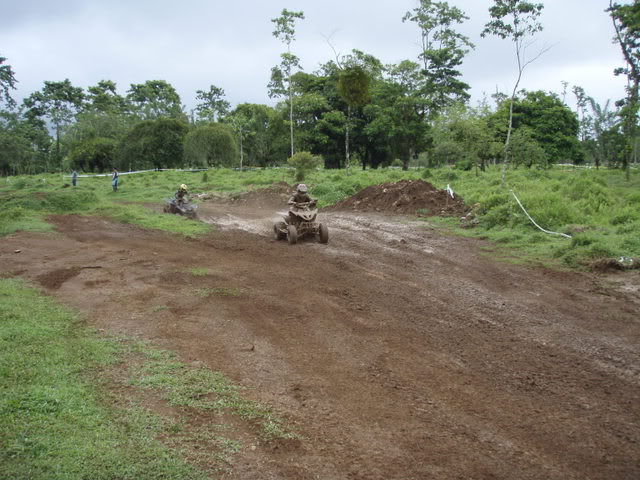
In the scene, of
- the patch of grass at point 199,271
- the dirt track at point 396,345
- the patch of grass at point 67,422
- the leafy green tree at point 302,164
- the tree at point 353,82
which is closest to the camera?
the patch of grass at point 67,422

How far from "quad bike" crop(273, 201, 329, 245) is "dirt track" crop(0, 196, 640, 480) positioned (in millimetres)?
1156

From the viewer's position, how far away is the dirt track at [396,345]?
374 cm

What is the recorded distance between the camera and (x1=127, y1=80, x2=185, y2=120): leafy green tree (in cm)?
6900

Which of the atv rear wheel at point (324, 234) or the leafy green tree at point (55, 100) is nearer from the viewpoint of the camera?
the atv rear wheel at point (324, 234)

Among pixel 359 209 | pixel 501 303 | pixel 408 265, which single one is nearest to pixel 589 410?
pixel 501 303

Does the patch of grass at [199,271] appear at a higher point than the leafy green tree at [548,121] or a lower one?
lower

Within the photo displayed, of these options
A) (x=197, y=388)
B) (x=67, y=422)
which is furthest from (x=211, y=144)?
(x=67, y=422)

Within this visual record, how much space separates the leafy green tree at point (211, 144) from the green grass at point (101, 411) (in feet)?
124

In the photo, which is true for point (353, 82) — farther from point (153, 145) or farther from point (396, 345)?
point (153, 145)

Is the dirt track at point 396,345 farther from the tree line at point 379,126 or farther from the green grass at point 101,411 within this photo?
the tree line at point 379,126

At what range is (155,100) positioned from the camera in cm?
7038

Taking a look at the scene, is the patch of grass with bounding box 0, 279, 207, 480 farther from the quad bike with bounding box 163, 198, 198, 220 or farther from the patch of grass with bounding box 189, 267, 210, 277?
the quad bike with bounding box 163, 198, 198, 220

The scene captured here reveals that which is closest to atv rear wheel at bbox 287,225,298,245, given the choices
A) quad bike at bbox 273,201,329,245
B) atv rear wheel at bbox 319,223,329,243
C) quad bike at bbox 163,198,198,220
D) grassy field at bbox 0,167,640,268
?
quad bike at bbox 273,201,329,245

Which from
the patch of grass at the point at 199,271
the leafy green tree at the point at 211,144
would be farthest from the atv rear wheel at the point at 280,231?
the leafy green tree at the point at 211,144
